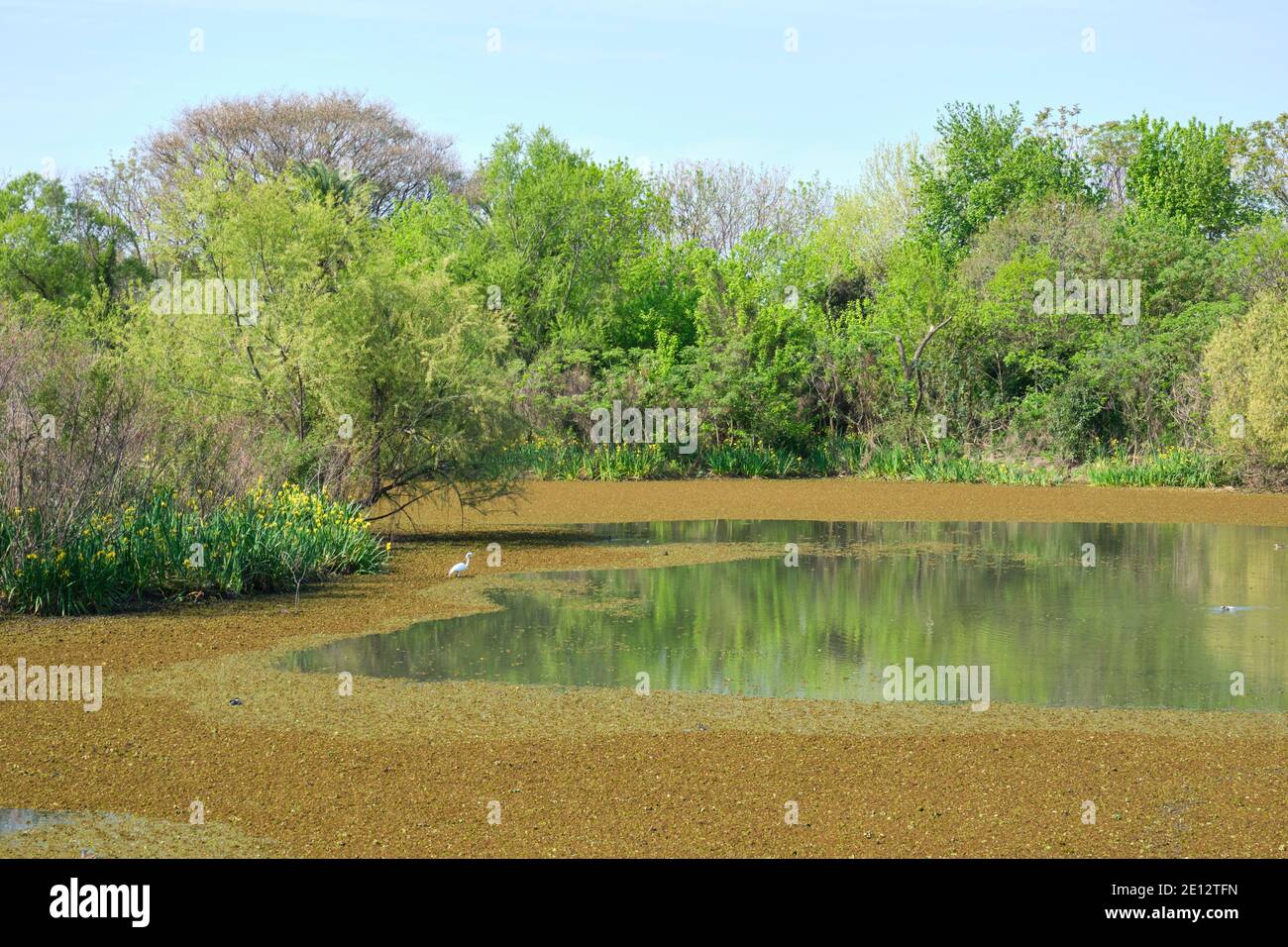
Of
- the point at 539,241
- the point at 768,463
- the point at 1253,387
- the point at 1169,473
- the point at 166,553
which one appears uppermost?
the point at 539,241

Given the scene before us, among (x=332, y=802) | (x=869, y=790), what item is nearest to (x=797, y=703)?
(x=869, y=790)

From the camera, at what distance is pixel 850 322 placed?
39.3m

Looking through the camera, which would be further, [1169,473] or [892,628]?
[1169,473]

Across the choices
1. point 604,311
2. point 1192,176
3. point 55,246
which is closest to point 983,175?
point 1192,176

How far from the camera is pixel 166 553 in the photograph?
553 inches

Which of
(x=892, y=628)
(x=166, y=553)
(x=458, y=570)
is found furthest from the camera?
(x=458, y=570)

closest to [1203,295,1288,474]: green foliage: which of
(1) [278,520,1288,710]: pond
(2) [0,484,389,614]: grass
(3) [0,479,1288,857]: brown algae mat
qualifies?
(1) [278,520,1288,710]: pond

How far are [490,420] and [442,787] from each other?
41.2ft

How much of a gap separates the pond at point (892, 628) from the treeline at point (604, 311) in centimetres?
416

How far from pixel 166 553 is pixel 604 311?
27285mm

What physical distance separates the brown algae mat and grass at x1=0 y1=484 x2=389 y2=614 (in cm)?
142

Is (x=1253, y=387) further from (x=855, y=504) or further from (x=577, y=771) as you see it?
(x=577, y=771)

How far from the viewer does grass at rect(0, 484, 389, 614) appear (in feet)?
43.1

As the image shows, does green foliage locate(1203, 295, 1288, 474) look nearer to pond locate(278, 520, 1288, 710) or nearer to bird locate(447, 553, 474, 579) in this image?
pond locate(278, 520, 1288, 710)
